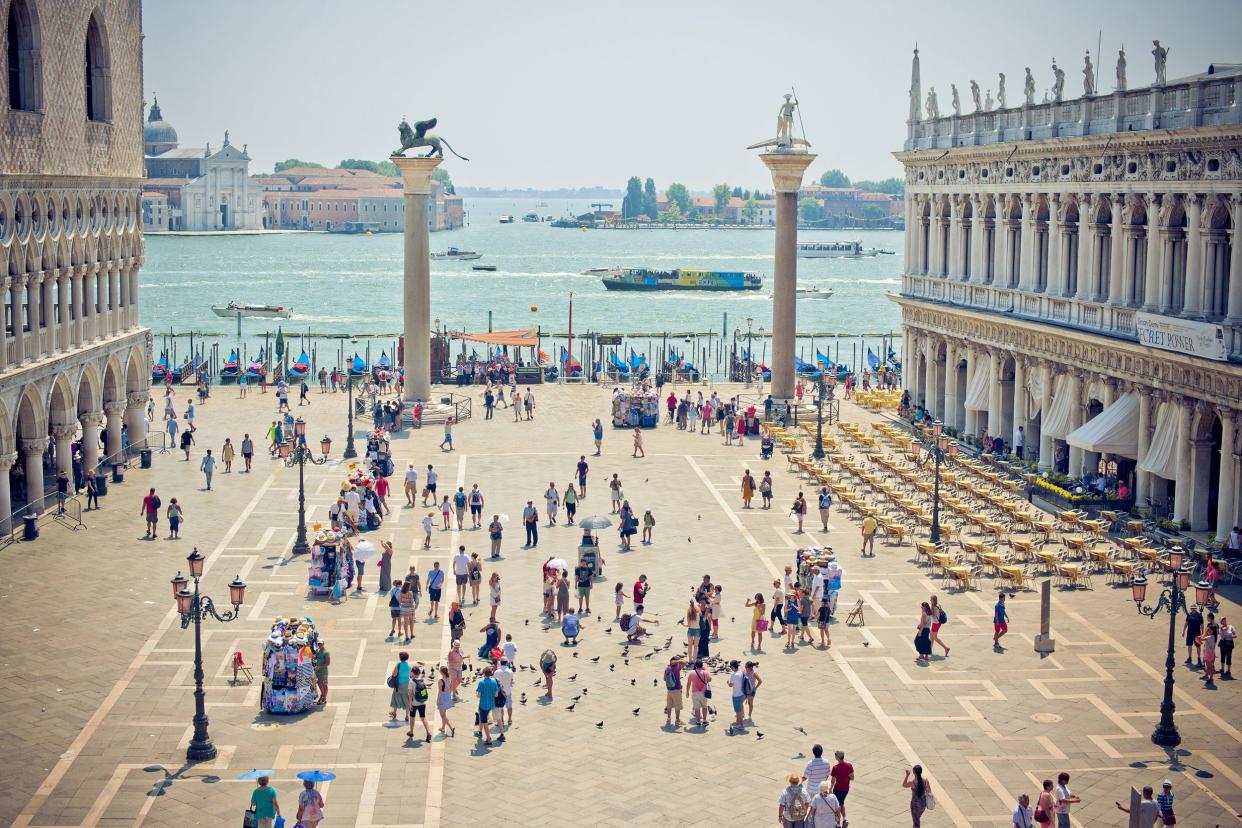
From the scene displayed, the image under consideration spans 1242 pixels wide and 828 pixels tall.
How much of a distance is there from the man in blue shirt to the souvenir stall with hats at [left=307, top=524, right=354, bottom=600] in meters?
8.86

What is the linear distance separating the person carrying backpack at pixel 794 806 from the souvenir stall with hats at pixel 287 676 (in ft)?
29.3

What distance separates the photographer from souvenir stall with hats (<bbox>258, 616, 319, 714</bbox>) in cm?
2720

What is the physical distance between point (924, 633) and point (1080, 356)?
1896 cm

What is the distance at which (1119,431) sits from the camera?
4322cm

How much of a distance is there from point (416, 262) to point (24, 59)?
70.5ft

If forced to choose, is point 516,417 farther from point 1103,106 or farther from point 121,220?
point 1103,106

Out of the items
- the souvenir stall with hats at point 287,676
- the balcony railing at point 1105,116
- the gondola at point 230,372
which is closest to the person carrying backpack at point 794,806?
the souvenir stall with hats at point 287,676

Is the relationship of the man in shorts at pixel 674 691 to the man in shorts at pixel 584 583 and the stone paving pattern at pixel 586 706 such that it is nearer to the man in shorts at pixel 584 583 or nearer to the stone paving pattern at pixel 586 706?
the stone paving pattern at pixel 586 706

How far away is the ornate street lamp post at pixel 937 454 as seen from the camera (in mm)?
39375

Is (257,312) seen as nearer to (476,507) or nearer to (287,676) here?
(476,507)

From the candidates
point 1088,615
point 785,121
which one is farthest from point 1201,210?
point 785,121

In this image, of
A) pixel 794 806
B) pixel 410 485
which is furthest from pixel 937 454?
pixel 794 806

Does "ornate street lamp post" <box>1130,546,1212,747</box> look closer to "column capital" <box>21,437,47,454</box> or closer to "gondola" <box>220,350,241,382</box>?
"column capital" <box>21,437,47,454</box>

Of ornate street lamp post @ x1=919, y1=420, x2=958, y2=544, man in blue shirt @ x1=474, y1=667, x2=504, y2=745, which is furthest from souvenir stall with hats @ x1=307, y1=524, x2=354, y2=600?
ornate street lamp post @ x1=919, y1=420, x2=958, y2=544
